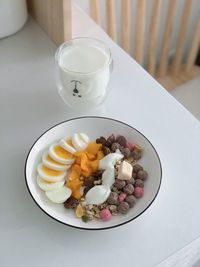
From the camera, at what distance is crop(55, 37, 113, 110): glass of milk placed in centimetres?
78

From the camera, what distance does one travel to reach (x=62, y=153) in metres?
0.74

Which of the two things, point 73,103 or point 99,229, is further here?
point 73,103

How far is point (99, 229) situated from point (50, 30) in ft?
1.57

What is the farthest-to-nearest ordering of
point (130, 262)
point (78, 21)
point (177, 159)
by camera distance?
point (78, 21)
point (177, 159)
point (130, 262)

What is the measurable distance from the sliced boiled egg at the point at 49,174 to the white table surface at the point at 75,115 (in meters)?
0.04

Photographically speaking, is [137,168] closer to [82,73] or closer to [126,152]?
[126,152]

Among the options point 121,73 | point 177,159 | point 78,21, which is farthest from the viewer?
point 78,21

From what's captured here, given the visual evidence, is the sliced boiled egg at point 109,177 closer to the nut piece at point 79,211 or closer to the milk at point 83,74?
the nut piece at point 79,211

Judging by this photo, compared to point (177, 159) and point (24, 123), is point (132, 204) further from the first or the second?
point (24, 123)

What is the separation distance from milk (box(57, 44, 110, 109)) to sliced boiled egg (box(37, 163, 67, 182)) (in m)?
0.15

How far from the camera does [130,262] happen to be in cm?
64

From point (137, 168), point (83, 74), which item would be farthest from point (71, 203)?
point (83, 74)

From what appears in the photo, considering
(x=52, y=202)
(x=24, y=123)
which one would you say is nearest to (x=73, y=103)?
(x=24, y=123)

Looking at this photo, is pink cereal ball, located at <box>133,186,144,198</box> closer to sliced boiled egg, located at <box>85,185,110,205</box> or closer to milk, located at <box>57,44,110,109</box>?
sliced boiled egg, located at <box>85,185,110,205</box>
